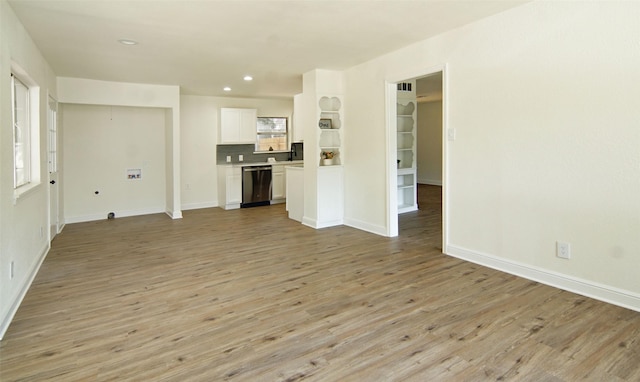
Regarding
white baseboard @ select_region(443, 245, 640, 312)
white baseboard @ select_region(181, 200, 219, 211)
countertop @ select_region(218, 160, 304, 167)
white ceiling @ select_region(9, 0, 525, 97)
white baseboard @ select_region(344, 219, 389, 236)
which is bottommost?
white baseboard @ select_region(443, 245, 640, 312)

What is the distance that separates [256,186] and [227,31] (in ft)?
14.9

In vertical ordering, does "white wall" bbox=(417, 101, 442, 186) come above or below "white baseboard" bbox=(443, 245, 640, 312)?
above

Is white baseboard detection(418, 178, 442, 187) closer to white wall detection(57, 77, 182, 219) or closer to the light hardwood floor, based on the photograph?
the light hardwood floor

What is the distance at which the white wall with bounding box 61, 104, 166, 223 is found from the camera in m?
6.59

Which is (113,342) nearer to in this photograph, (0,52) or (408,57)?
(0,52)

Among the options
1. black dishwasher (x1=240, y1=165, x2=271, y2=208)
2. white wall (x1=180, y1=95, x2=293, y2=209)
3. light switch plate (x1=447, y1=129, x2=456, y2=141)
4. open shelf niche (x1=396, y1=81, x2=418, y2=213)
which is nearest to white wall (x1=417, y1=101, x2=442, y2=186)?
open shelf niche (x1=396, y1=81, x2=418, y2=213)

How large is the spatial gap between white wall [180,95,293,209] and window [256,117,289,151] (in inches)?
30.8

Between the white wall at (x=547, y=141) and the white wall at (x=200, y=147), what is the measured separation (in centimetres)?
491

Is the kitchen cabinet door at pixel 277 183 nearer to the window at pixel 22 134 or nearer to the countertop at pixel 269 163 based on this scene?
the countertop at pixel 269 163

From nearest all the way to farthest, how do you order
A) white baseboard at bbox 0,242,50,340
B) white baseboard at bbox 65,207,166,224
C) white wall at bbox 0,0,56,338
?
white baseboard at bbox 0,242,50,340 → white wall at bbox 0,0,56,338 → white baseboard at bbox 65,207,166,224

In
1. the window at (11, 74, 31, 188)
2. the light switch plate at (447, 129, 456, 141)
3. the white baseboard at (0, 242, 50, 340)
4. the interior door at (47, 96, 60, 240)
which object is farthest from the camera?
the interior door at (47, 96, 60, 240)

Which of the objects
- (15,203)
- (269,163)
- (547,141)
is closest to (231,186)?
(269,163)

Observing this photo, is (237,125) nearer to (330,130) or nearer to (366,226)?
(330,130)

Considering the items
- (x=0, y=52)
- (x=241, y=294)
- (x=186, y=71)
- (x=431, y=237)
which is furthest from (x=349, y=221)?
(x=0, y=52)
